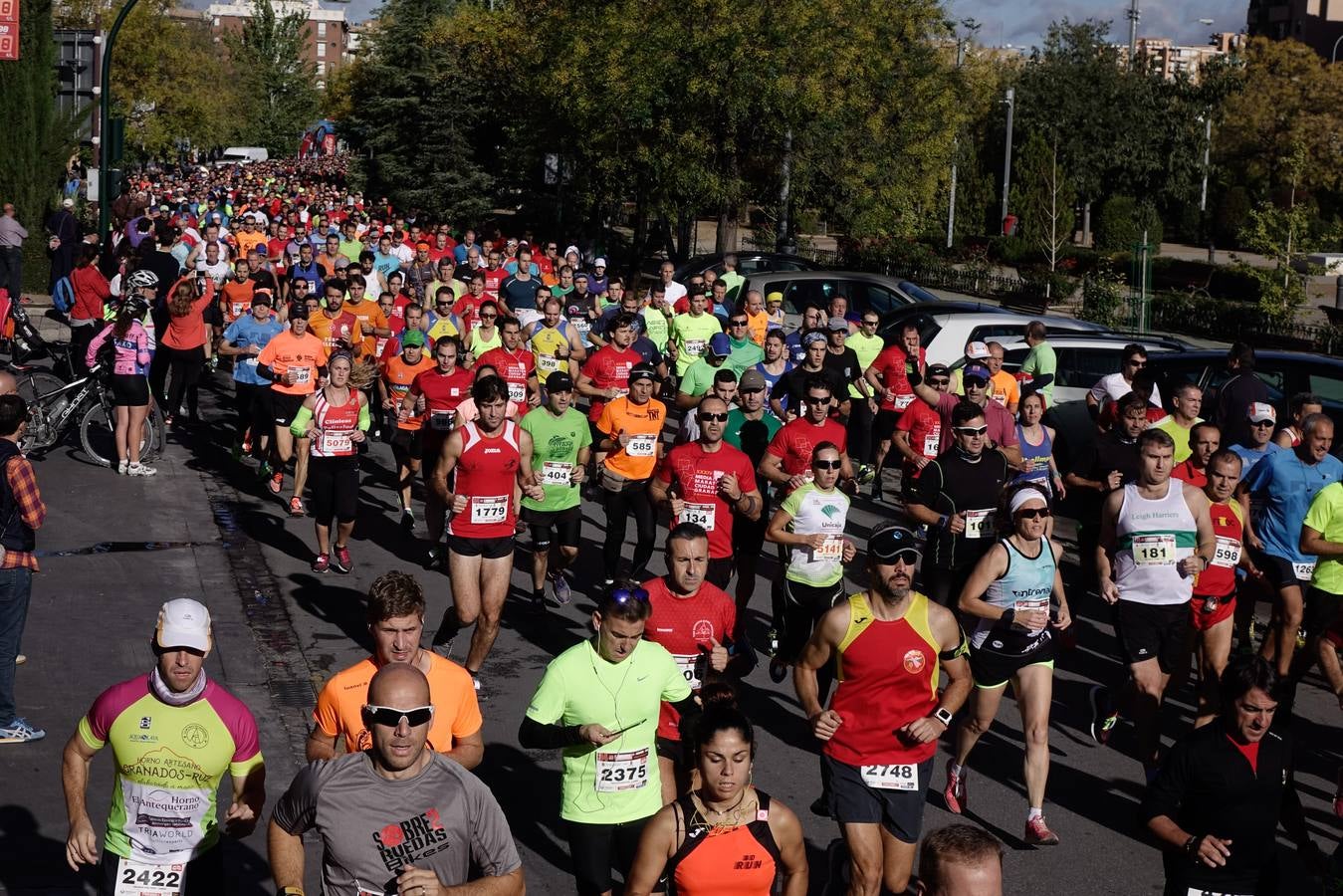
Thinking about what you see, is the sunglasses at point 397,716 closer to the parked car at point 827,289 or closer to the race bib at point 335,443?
the race bib at point 335,443

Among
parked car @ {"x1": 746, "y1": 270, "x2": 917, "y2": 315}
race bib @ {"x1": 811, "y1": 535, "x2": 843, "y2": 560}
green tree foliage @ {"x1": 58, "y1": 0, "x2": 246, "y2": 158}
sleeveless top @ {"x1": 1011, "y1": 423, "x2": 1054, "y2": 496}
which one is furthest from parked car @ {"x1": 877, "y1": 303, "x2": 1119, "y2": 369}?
green tree foliage @ {"x1": 58, "y1": 0, "x2": 246, "y2": 158}

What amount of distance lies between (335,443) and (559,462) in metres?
2.06

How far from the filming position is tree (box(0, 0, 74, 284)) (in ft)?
98.5

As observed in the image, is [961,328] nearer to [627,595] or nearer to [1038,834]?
[1038,834]

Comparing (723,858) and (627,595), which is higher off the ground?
(627,595)

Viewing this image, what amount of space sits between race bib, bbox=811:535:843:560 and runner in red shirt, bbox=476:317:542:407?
5271 mm

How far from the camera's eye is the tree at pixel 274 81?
12319 centimetres

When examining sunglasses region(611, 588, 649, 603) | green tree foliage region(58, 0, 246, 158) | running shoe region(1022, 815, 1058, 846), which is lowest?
running shoe region(1022, 815, 1058, 846)

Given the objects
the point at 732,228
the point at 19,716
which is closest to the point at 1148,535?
the point at 19,716

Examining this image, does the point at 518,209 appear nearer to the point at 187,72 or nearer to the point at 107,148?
the point at 187,72

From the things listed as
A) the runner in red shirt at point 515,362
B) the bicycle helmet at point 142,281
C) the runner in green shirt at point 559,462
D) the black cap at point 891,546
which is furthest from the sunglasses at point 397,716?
the bicycle helmet at point 142,281

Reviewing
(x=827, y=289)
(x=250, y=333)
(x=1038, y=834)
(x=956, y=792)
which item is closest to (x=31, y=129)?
(x=827, y=289)

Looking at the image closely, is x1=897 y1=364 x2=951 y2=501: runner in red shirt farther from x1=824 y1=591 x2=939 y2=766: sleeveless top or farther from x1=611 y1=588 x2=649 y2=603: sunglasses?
x1=611 y1=588 x2=649 y2=603: sunglasses

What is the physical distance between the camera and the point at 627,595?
6.36 meters
